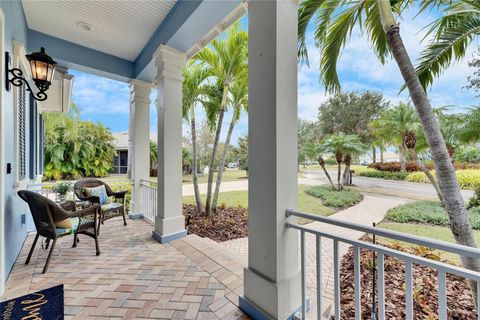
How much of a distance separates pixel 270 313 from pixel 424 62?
9.59 feet

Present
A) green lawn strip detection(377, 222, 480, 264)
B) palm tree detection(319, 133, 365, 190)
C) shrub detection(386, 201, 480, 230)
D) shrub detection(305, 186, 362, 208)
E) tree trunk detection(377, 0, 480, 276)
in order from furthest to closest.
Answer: palm tree detection(319, 133, 365, 190)
shrub detection(305, 186, 362, 208)
shrub detection(386, 201, 480, 230)
green lawn strip detection(377, 222, 480, 264)
tree trunk detection(377, 0, 480, 276)

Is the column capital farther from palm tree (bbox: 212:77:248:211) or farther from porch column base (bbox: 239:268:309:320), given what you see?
porch column base (bbox: 239:268:309:320)

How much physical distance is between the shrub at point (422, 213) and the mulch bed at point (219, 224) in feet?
12.9

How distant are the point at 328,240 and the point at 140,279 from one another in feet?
11.9

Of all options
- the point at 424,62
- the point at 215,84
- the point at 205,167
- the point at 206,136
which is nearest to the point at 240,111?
the point at 215,84

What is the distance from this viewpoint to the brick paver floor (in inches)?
69.7

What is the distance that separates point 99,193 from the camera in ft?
13.3

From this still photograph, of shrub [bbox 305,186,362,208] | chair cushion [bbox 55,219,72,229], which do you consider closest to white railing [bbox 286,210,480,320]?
chair cushion [bbox 55,219,72,229]

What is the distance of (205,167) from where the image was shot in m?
12.1

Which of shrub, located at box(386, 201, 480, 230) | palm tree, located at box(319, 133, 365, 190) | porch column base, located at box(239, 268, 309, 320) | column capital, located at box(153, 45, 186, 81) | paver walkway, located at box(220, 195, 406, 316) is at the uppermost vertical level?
column capital, located at box(153, 45, 186, 81)

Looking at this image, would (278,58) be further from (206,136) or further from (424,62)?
(206,136)

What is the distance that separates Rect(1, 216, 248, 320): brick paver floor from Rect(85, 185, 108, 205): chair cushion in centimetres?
95

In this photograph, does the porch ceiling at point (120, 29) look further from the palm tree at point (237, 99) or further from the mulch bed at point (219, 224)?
the mulch bed at point (219, 224)

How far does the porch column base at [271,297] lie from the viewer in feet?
4.96
